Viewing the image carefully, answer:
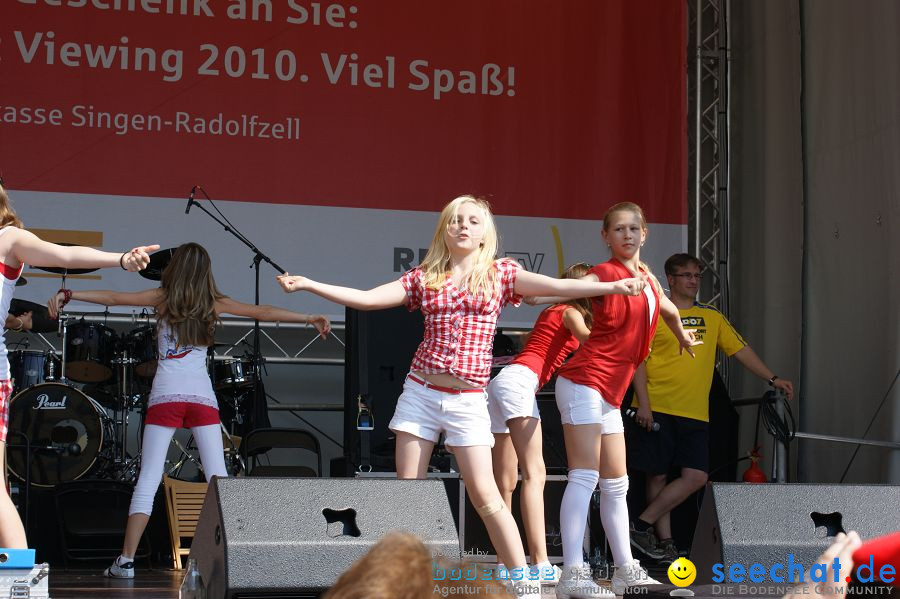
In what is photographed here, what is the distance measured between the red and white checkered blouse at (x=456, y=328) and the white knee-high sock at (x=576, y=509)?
2.46 ft

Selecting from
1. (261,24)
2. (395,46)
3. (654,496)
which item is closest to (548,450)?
(654,496)

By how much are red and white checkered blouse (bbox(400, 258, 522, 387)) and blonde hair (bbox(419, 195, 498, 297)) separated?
0.02 meters

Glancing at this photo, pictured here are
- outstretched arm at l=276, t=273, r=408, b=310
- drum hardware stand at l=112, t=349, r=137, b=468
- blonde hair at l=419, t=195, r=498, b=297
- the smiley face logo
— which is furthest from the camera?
drum hardware stand at l=112, t=349, r=137, b=468

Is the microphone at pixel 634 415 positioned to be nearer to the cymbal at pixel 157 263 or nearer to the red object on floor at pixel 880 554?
the cymbal at pixel 157 263

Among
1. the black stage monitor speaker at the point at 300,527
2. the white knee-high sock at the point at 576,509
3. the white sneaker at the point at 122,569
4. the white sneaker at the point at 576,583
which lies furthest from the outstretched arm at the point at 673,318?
the white sneaker at the point at 122,569

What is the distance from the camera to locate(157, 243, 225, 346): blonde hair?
5676 millimetres

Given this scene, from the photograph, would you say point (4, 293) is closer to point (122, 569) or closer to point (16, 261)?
point (16, 261)

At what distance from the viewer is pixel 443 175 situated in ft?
25.2

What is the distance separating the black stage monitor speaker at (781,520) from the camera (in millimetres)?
3492

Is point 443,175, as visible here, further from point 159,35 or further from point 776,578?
point 776,578

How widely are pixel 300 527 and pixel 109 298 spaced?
2625 millimetres

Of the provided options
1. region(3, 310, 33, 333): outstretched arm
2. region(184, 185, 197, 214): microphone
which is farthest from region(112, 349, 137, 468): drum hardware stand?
region(184, 185, 197, 214): microphone

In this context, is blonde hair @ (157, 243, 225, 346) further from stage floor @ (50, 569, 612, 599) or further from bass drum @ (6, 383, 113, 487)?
bass drum @ (6, 383, 113, 487)

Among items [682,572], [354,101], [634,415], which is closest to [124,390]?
[354,101]
